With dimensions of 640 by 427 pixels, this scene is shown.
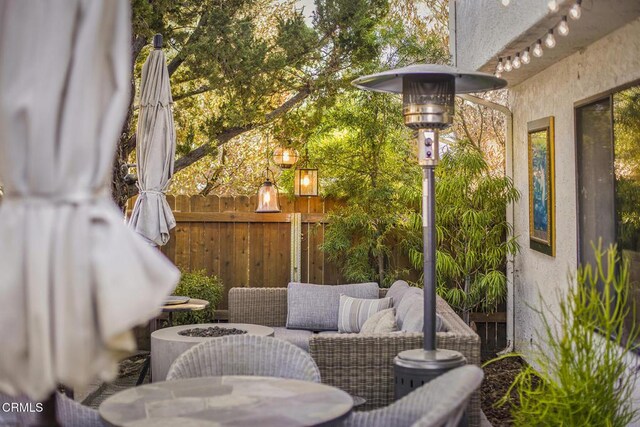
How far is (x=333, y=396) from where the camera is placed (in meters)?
3.22

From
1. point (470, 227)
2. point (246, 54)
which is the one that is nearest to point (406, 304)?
point (470, 227)

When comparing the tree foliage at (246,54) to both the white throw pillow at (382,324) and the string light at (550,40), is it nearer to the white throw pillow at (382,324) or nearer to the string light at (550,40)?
the white throw pillow at (382,324)

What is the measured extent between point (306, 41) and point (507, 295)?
11.5 feet

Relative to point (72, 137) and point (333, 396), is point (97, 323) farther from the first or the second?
point (333, 396)

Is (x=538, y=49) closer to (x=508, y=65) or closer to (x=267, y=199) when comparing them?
(x=508, y=65)

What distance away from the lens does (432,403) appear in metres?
2.97

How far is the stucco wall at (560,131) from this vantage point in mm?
5371

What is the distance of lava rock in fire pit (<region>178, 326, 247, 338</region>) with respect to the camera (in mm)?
6156

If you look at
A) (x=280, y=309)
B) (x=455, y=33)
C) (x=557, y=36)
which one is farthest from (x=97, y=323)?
(x=455, y=33)

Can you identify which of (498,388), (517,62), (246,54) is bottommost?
(498,388)

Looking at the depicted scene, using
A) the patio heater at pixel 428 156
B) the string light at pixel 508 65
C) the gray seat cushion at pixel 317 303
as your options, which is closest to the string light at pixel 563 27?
the patio heater at pixel 428 156

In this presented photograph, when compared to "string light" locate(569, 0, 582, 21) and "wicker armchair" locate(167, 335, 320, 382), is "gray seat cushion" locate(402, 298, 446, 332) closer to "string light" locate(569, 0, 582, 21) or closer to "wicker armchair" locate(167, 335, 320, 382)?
"wicker armchair" locate(167, 335, 320, 382)

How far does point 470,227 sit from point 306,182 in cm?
183

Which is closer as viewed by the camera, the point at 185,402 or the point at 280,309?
the point at 185,402
